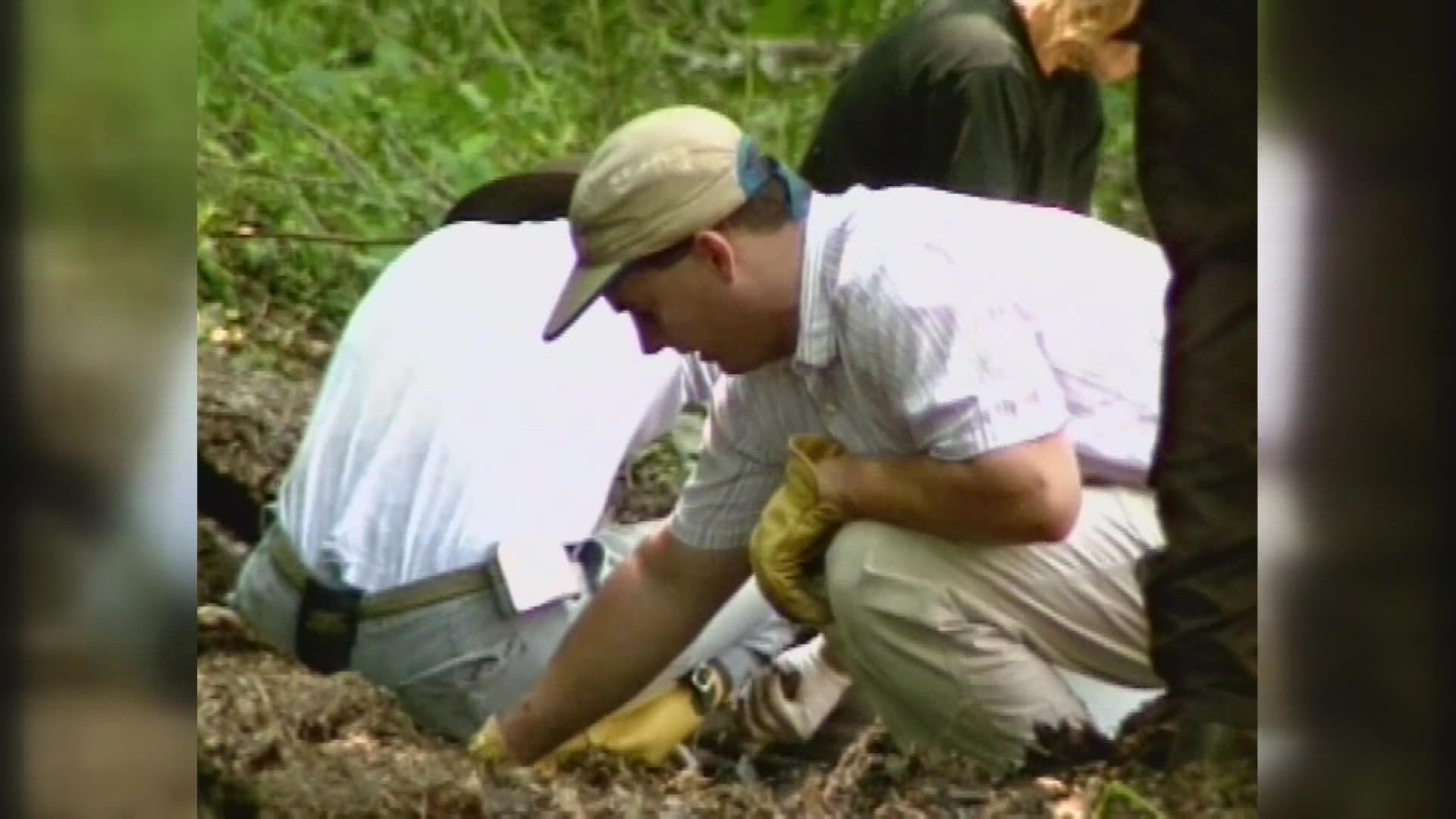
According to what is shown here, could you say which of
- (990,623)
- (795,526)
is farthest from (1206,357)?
(795,526)

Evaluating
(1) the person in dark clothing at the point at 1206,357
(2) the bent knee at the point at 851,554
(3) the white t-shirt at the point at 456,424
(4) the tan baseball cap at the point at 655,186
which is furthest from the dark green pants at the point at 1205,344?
(3) the white t-shirt at the point at 456,424

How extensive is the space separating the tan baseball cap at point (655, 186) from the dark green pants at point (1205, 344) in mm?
434

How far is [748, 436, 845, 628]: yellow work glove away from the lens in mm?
2795

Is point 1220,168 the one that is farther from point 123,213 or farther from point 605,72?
point 123,213

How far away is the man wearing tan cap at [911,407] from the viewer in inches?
107

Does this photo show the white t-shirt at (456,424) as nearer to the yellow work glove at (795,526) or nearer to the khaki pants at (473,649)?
the khaki pants at (473,649)

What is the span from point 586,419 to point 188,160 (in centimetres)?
50

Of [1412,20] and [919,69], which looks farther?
[919,69]

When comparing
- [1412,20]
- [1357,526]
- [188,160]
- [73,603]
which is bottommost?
[73,603]

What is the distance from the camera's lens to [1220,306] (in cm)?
274

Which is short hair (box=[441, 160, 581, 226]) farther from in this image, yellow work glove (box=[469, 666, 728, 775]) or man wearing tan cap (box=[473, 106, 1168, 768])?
yellow work glove (box=[469, 666, 728, 775])

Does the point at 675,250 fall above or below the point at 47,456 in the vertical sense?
above

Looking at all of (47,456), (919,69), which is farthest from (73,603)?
(919,69)

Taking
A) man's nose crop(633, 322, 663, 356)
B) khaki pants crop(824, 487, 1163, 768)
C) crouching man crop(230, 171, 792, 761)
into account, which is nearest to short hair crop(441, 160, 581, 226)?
crouching man crop(230, 171, 792, 761)
